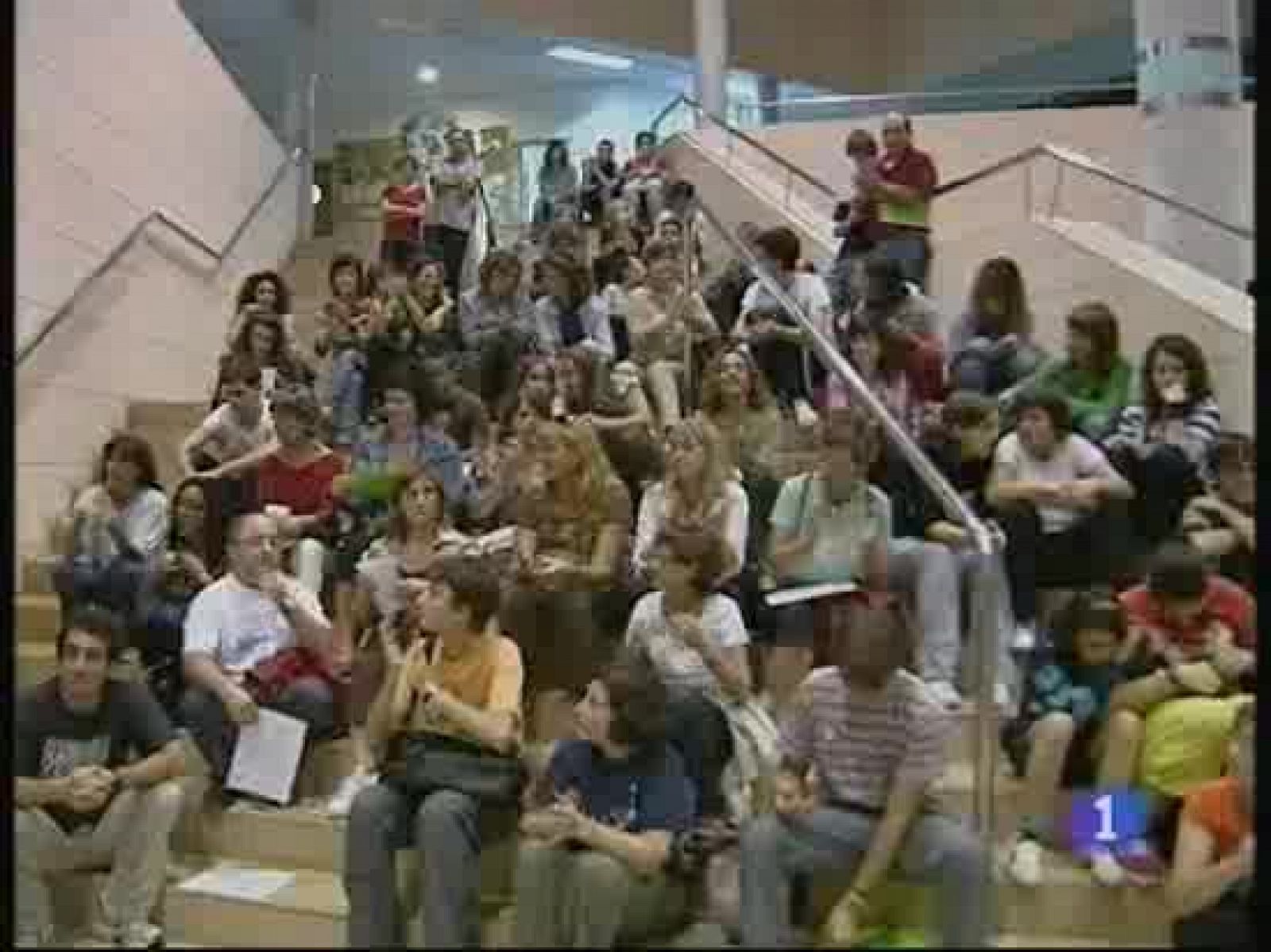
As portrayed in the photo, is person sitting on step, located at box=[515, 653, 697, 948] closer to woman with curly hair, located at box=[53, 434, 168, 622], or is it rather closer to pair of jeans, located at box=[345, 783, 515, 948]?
pair of jeans, located at box=[345, 783, 515, 948]

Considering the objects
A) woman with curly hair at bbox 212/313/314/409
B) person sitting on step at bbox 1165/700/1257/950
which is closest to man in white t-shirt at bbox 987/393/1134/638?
person sitting on step at bbox 1165/700/1257/950

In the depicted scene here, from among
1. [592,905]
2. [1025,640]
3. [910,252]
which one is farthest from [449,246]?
[592,905]

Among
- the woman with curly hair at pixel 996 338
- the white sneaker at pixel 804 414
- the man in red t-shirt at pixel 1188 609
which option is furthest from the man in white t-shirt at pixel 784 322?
the man in red t-shirt at pixel 1188 609

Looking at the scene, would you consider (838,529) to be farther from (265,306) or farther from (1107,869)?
(265,306)

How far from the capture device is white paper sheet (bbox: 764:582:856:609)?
2328mm

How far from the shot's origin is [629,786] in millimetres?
2637

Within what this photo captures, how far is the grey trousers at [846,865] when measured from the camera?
1672 mm

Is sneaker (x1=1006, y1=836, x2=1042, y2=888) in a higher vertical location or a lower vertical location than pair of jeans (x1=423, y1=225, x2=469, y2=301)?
lower

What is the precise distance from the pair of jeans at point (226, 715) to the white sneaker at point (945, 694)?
4.07ft

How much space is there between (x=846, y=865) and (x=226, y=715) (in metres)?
1.50

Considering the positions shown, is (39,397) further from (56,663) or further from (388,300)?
(388,300)

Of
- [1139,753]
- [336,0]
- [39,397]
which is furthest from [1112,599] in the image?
[336,0]

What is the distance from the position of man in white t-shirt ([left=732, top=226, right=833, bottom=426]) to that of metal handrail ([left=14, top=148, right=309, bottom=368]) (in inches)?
62.2

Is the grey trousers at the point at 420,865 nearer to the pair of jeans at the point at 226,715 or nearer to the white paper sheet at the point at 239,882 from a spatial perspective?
the white paper sheet at the point at 239,882
